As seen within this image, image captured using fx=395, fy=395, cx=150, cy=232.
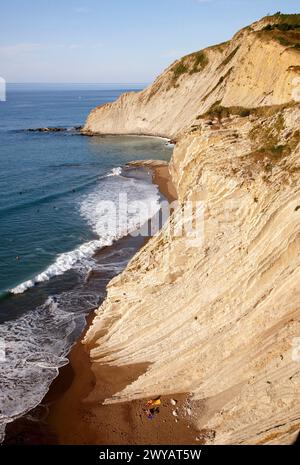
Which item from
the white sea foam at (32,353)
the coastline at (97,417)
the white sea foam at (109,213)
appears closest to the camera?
the coastline at (97,417)

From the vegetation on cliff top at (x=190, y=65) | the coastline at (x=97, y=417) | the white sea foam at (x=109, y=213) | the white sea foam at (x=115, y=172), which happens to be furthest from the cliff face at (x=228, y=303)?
the vegetation on cliff top at (x=190, y=65)

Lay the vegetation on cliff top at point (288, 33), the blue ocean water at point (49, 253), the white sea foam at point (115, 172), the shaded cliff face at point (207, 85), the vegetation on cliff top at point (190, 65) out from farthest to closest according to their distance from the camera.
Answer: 1. the vegetation on cliff top at point (190, 65)
2. the white sea foam at point (115, 172)
3. the vegetation on cliff top at point (288, 33)
4. the shaded cliff face at point (207, 85)
5. the blue ocean water at point (49, 253)

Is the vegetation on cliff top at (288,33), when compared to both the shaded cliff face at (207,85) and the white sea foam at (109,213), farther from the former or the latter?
the white sea foam at (109,213)

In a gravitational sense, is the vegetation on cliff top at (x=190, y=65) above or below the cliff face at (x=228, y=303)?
above

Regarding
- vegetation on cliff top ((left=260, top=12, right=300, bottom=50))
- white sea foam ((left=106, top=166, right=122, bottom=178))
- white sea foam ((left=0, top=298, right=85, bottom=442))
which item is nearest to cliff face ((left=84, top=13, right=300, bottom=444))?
white sea foam ((left=0, top=298, right=85, bottom=442))

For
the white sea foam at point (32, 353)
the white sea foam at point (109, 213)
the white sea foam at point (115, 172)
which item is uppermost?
the white sea foam at point (115, 172)

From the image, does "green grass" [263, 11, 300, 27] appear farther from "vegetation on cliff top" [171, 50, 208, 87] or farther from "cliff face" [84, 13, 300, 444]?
"cliff face" [84, 13, 300, 444]

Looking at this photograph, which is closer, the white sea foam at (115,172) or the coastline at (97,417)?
the coastline at (97,417)
